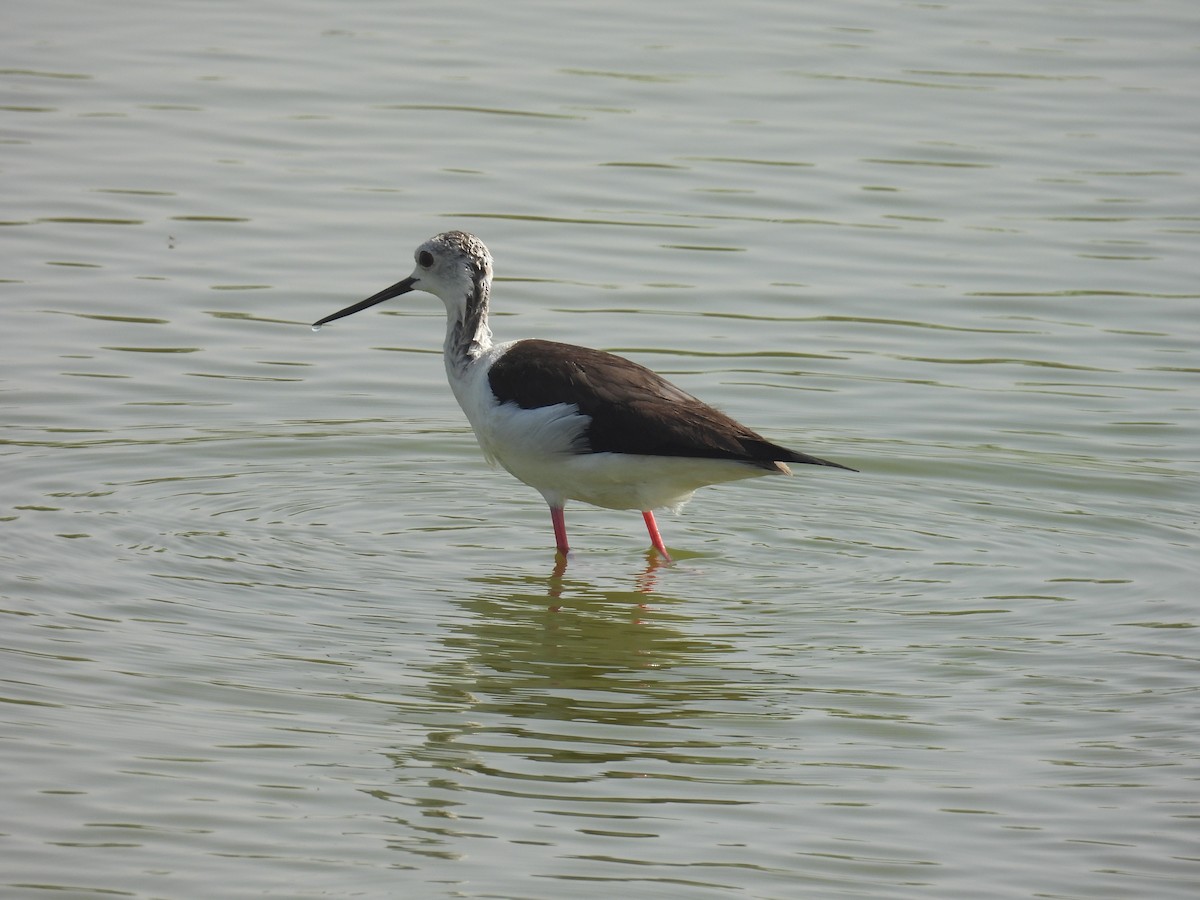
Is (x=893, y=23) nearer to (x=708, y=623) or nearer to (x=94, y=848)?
(x=708, y=623)

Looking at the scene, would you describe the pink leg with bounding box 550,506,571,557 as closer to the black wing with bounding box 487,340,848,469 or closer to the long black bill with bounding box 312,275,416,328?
the black wing with bounding box 487,340,848,469

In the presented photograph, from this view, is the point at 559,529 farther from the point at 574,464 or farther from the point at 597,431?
the point at 597,431

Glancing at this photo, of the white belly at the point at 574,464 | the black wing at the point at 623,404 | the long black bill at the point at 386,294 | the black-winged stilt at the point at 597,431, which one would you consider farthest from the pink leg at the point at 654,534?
the long black bill at the point at 386,294

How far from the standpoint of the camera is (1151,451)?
37.8 ft

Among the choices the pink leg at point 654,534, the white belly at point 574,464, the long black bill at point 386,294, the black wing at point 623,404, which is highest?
the long black bill at point 386,294

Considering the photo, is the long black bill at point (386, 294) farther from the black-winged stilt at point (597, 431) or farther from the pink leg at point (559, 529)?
the pink leg at point (559, 529)

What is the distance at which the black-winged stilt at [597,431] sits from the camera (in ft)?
30.6

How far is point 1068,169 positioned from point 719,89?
12.0ft

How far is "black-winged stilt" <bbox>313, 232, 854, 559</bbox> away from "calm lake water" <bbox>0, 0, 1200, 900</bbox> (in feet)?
1.58

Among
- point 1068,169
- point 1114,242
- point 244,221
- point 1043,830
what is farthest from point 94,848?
point 1068,169

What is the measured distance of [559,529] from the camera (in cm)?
1006

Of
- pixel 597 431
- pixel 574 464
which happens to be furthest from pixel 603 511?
pixel 597 431

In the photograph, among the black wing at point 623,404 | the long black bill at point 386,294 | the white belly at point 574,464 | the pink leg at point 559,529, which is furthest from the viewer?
the long black bill at point 386,294

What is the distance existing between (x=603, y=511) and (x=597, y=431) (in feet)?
6.52
